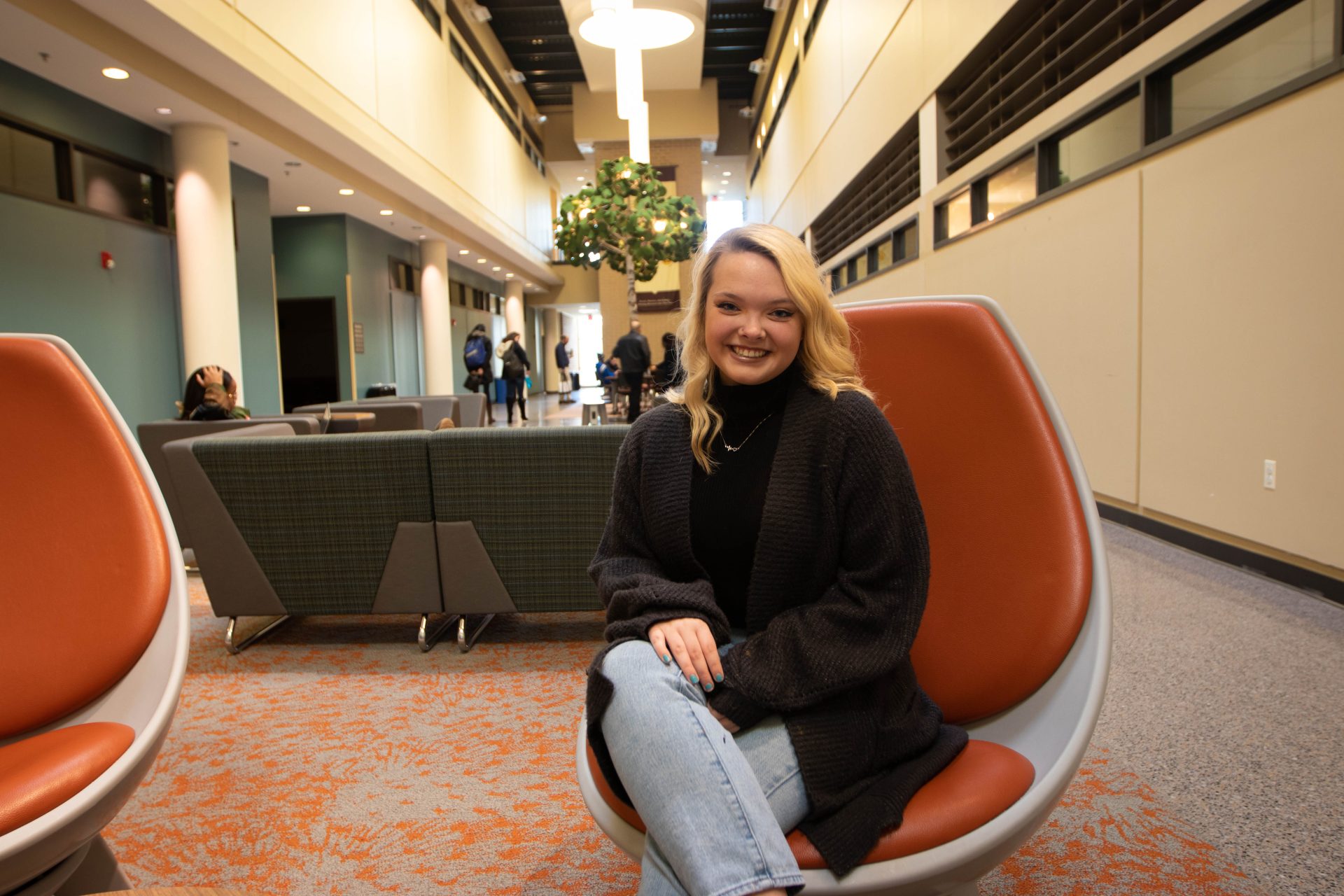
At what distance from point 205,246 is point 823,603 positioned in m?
7.46

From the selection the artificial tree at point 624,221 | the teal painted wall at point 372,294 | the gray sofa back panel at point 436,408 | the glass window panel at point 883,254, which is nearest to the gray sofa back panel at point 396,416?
the gray sofa back panel at point 436,408

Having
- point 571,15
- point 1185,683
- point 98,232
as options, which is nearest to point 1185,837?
point 1185,683

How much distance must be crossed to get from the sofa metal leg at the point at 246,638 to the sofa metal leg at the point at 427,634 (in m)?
0.61

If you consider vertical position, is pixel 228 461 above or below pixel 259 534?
above

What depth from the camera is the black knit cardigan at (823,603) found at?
1120 millimetres

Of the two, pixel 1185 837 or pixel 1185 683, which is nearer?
pixel 1185 837

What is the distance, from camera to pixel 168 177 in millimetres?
7934

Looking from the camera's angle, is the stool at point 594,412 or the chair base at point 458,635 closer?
the chair base at point 458,635

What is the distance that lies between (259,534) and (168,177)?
6.56m

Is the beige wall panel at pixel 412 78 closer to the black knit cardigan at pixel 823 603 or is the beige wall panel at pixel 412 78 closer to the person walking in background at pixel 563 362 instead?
the person walking in background at pixel 563 362

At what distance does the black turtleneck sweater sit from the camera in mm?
1323

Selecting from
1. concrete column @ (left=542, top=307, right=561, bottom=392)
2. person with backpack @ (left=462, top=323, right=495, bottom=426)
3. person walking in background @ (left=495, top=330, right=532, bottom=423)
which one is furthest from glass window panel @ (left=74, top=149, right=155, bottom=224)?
concrete column @ (left=542, top=307, right=561, bottom=392)

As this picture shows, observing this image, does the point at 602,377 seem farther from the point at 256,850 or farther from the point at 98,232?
the point at 256,850

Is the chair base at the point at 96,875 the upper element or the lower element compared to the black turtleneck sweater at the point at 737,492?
lower
